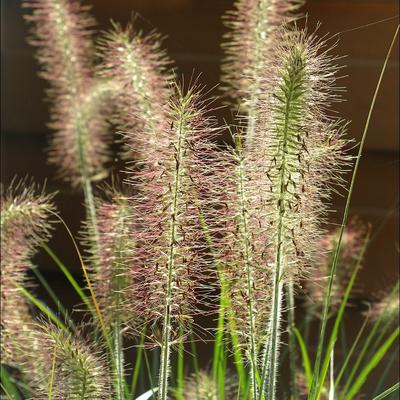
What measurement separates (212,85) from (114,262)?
426 millimetres

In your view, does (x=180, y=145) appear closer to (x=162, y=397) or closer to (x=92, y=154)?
(x=162, y=397)

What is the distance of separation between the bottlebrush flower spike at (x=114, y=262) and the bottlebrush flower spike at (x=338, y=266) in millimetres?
347

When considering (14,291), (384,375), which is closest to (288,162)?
(14,291)

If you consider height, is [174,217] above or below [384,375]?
above

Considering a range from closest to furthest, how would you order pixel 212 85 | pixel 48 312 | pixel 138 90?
pixel 48 312 → pixel 138 90 → pixel 212 85

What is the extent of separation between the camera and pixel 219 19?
1446 millimetres

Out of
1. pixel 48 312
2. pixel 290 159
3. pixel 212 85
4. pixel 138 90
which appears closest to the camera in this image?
pixel 290 159

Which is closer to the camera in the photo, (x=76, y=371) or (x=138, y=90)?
(x=76, y=371)

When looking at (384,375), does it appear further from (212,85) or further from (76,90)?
(76,90)

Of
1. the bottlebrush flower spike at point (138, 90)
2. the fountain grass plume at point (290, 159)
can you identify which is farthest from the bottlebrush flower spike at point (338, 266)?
the fountain grass plume at point (290, 159)

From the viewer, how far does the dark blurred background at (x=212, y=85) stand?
4.06 ft

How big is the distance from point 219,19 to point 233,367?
569 mm

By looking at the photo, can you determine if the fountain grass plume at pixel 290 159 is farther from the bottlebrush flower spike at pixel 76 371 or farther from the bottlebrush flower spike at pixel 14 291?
the bottlebrush flower spike at pixel 14 291

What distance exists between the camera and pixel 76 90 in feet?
4.42
